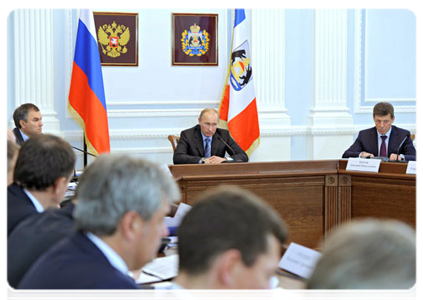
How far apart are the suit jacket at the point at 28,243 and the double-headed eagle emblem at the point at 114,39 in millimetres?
4759

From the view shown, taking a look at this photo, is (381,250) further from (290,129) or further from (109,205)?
(290,129)

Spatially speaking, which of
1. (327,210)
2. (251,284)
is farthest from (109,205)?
(327,210)

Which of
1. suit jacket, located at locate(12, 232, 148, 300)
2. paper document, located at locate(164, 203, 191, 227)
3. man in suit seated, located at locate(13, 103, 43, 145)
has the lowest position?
paper document, located at locate(164, 203, 191, 227)

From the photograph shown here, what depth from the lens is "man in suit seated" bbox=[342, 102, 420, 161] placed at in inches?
215

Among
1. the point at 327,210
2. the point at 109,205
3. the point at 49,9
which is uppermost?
the point at 49,9

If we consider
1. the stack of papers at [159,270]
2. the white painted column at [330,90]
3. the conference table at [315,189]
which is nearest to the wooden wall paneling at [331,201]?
the conference table at [315,189]

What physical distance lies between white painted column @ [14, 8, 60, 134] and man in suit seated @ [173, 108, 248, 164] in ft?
5.04

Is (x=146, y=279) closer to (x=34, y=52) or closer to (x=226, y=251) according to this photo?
(x=226, y=251)

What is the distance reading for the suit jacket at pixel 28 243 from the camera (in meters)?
1.81

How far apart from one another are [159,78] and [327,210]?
8.79 ft

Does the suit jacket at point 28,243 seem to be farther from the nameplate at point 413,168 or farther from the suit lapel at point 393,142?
the suit lapel at point 393,142

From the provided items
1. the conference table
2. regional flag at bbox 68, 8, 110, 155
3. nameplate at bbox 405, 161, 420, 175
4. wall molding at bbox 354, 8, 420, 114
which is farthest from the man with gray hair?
wall molding at bbox 354, 8, 420, 114

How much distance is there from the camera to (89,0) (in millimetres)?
6246

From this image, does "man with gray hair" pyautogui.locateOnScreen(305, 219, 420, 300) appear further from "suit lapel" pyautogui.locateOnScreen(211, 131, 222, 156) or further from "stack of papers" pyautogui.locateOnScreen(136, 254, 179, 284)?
"suit lapel" pyautogui.locateOnScreen(211, 131, 222, 156)
